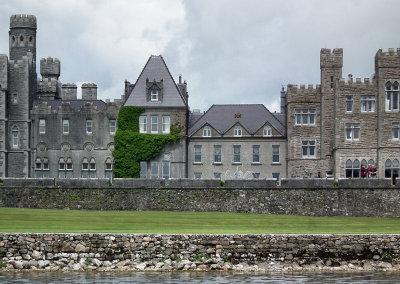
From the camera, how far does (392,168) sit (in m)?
70.6

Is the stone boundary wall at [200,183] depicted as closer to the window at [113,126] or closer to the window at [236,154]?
the window at [236,154]

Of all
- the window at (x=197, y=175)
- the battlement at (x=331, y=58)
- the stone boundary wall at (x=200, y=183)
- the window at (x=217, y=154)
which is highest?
the battlement at (x=331, y=58)

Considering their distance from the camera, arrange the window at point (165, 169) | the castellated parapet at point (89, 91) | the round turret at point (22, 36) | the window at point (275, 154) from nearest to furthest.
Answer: the window at point (165, 169), the window at point (275, 154), the castellated parapet at point (89, 91), the round turret at point (22, 36)

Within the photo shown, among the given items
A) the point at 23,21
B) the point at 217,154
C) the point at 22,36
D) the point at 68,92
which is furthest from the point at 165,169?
the point at 23,21

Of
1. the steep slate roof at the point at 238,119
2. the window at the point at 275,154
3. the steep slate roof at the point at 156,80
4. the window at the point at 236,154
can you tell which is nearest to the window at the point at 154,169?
the steep slate roof at the point at 238,119

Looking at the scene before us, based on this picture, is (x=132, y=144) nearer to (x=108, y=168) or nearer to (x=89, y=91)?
(x=108, y=168)

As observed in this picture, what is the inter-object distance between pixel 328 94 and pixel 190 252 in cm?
3669

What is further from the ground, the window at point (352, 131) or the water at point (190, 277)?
the window at point (352, 131)

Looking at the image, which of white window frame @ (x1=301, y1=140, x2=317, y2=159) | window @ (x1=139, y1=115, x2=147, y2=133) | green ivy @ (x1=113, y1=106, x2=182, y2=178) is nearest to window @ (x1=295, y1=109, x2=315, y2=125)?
white window frame @ (x1=301, y1=140, x2=317, y2=159)

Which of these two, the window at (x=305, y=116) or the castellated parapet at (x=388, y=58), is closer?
the castellated parapet at (x=388, y=58)

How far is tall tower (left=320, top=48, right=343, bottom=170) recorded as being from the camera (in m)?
73.6

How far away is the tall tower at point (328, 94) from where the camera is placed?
73.6 meters

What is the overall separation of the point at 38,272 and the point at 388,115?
1559 inches

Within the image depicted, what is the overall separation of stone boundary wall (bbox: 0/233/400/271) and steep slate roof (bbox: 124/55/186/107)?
36.0m
